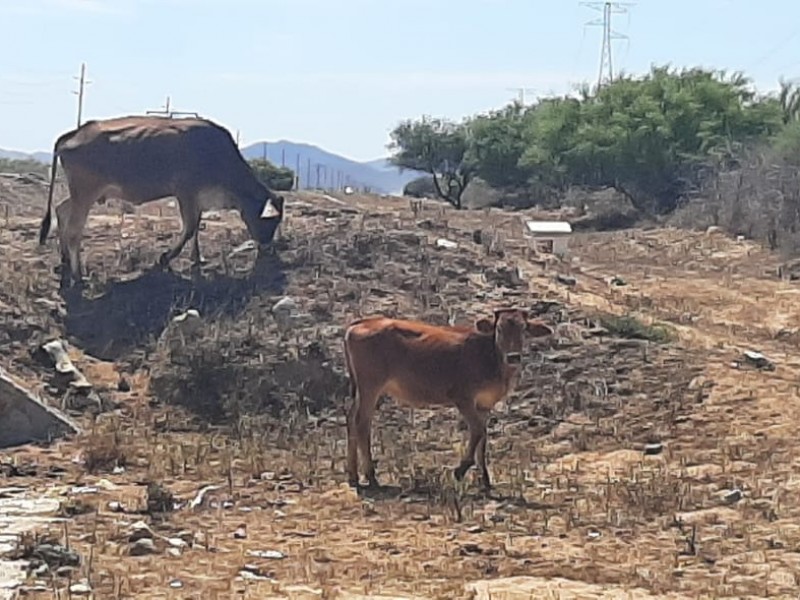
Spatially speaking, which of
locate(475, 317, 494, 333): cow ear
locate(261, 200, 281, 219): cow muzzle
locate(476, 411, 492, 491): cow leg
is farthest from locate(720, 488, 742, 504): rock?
locate(261, 200, 281, 219): cow muzzle

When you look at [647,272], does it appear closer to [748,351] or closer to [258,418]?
[748,351]

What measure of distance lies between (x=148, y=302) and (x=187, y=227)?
1.61 metres

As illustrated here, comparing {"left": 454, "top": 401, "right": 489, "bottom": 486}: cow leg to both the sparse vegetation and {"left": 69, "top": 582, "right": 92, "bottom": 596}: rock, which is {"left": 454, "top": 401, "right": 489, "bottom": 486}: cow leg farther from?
the sparse vegetation

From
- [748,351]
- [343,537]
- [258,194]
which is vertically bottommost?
[343,537]

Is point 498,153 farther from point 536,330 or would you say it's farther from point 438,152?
point 536,330

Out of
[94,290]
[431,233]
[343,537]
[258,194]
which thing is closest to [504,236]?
[431,233]

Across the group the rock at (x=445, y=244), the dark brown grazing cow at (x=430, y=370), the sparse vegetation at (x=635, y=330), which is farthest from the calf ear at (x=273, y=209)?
the dark brown grazing cow at (x=430, y=370)

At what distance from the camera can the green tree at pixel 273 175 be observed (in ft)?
152

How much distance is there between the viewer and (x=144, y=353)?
18.3 meters

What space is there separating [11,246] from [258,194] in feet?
12.3

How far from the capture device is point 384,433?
15.3 meters

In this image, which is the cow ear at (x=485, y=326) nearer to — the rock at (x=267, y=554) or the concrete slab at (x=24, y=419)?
the rock at (x=267, y=554)

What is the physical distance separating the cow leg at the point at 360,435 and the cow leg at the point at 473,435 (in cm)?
76

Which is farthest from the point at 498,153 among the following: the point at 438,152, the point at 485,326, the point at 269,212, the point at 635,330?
the point at 485,326
